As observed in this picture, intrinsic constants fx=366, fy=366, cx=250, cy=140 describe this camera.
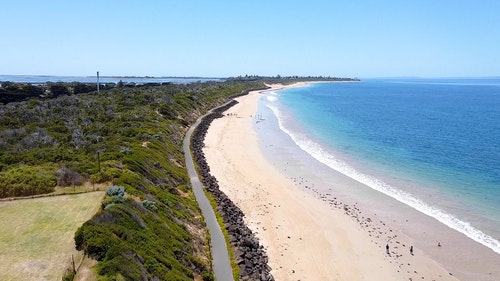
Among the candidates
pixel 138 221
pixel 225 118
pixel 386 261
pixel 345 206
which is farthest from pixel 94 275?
pixel 225 118

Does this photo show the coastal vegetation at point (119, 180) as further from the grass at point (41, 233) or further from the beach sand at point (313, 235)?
the beach sand at point (313, 235)

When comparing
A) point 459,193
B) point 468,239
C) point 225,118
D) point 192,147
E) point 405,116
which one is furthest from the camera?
point 405,116

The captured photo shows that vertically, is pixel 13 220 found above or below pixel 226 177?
above

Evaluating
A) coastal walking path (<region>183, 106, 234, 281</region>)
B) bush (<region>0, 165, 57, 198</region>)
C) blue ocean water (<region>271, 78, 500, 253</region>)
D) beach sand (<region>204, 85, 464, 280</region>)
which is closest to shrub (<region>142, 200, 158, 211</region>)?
coastal walking path (<region>183, 106, 234, 281</region>)

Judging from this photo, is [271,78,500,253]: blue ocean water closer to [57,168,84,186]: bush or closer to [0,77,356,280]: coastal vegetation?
[0,77,356,280]: coastal vegetation

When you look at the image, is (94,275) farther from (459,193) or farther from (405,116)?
(405,116)

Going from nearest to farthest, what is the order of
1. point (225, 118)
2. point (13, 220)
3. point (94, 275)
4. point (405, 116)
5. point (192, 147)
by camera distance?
point (94, 275) < point (13, 220) < point (192, 147) < point (225, 118) < point (405, 116)

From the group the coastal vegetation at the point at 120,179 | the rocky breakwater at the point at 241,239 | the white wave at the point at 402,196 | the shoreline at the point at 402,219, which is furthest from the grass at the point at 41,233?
the white wave at the point at 402,196
